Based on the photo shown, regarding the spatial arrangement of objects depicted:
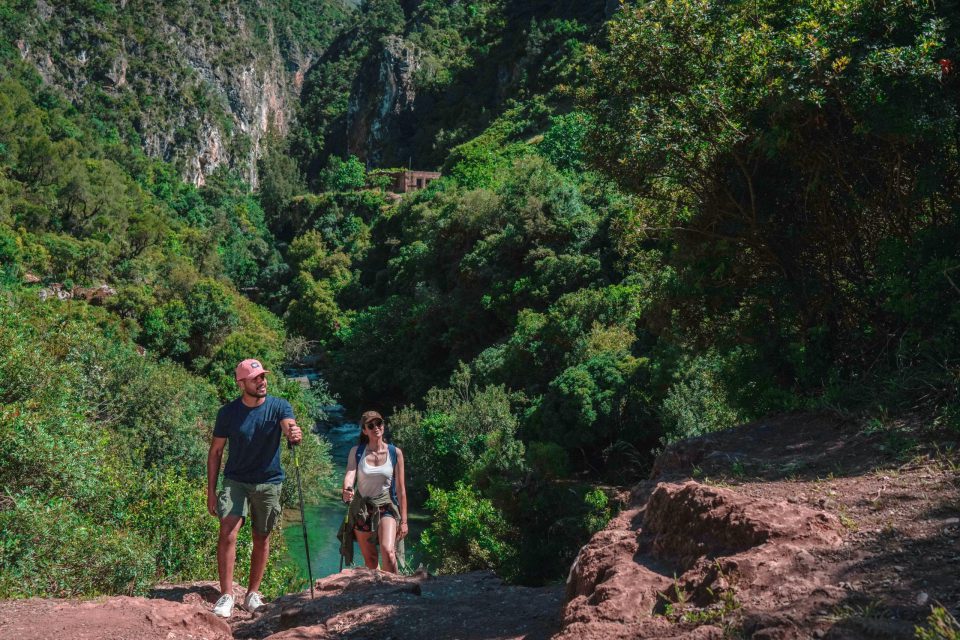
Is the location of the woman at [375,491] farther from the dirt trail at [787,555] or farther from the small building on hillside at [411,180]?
the small building on hillside at [411,180]

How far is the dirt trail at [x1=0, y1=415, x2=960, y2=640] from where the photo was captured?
3.18 meters

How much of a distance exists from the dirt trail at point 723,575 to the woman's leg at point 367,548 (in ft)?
1.25

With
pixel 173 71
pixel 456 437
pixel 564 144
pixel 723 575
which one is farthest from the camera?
pixel 173 71

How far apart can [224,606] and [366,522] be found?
52.5 inches

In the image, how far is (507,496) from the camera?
15.2 meters

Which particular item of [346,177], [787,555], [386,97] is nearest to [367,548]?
[787,555]

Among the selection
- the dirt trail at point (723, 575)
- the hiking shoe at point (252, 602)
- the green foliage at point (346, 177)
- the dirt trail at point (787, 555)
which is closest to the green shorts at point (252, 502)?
the hiking shoe at point (252, 602)

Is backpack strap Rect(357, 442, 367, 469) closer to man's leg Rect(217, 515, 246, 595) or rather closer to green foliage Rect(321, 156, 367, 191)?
man's leg Rect(217, 515, 246, 595)

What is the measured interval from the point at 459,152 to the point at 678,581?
69.1 metres

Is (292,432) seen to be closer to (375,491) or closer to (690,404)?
(375,491)

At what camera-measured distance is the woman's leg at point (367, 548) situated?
6668 mm

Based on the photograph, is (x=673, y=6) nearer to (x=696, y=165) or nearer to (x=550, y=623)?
(x=696, y=165)

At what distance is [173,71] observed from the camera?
116m

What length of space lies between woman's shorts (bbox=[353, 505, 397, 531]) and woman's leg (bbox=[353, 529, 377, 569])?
48 millimetres
